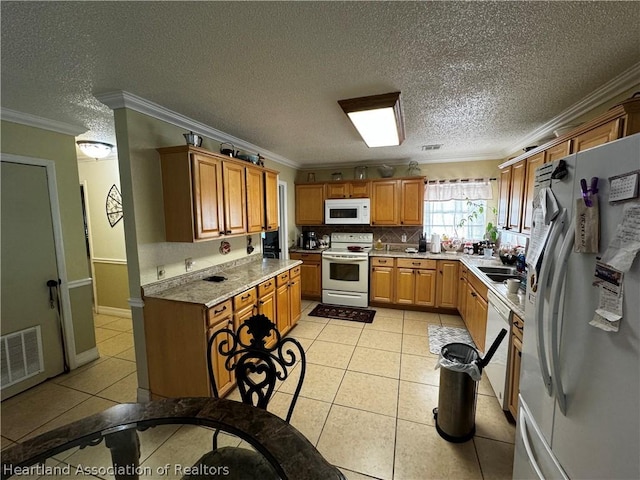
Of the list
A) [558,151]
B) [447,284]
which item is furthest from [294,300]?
[558,151]

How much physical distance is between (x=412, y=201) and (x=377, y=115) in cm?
238

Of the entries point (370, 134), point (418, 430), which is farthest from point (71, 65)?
point (418, 430)

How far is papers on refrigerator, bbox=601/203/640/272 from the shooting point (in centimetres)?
78

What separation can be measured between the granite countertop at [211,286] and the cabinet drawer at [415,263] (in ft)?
6.21

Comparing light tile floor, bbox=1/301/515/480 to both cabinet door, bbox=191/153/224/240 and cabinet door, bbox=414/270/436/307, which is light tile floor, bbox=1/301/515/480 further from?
cabinet door, bbox=191/153/224/240

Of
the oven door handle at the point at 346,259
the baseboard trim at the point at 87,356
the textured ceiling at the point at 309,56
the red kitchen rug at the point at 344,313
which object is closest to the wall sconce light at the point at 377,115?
the textured ceiling at the point at 309,56

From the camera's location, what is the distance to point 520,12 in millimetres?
1228

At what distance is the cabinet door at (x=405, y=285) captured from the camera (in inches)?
167

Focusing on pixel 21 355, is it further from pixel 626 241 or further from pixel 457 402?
pixel 626 241

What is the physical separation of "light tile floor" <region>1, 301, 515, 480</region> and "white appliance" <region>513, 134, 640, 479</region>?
2.05ft

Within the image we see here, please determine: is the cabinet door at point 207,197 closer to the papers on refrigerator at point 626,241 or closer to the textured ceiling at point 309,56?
the textured ceiling at point 309,56

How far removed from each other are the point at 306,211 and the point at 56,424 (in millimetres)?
3974

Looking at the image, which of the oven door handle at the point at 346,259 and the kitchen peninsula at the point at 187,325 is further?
the oven door handle at the point at 346,259

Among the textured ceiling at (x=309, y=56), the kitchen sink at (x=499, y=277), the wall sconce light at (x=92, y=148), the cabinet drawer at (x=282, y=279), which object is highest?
the textured ceiling at (x=309, y=56)
